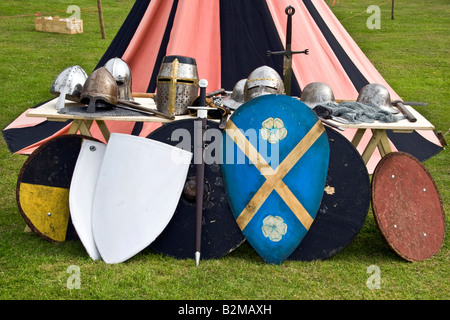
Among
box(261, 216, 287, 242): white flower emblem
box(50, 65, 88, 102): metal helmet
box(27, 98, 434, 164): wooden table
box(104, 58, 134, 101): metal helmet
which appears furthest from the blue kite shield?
box(50, 65, 88, 102): metal helmet

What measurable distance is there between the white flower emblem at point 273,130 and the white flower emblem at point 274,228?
48 cm

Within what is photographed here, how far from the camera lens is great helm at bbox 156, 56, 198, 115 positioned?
12.9 feet

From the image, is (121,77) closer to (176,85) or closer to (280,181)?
(176,85)

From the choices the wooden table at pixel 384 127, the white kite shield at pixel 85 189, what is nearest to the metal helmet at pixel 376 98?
the wooden table at pixel 384 127

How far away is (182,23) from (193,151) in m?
1.92

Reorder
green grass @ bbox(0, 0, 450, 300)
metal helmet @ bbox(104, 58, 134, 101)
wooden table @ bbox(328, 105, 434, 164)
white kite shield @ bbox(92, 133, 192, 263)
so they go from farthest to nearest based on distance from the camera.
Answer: metal helmet @ bbox(104, 58, 134, 101), wooden table @ bbox(328, 105, 434, 164), white kite shield @ bbox(92, 133, 192, 263), green grass @ bbox(0, 0, 450, 300)

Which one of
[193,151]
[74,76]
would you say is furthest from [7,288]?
[74,76]

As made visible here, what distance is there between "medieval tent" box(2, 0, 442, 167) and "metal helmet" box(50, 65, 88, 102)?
1.07 m

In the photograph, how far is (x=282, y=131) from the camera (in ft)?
12.2

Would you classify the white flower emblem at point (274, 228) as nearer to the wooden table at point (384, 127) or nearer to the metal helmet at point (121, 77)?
the wooden table at point (384, 127)

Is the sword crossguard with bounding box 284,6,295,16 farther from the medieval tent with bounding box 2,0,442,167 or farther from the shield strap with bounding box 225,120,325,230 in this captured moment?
the medieval tent with bounding box 2,0,442,167

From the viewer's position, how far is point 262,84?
404 centimetres

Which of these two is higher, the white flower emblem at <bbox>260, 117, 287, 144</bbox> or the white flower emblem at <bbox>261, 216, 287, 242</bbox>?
the white flower emblem at <bbox>260, 117, 287, 144</bbox>

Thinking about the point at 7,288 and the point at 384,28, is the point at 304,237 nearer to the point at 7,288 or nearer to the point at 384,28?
the point at 7,288
